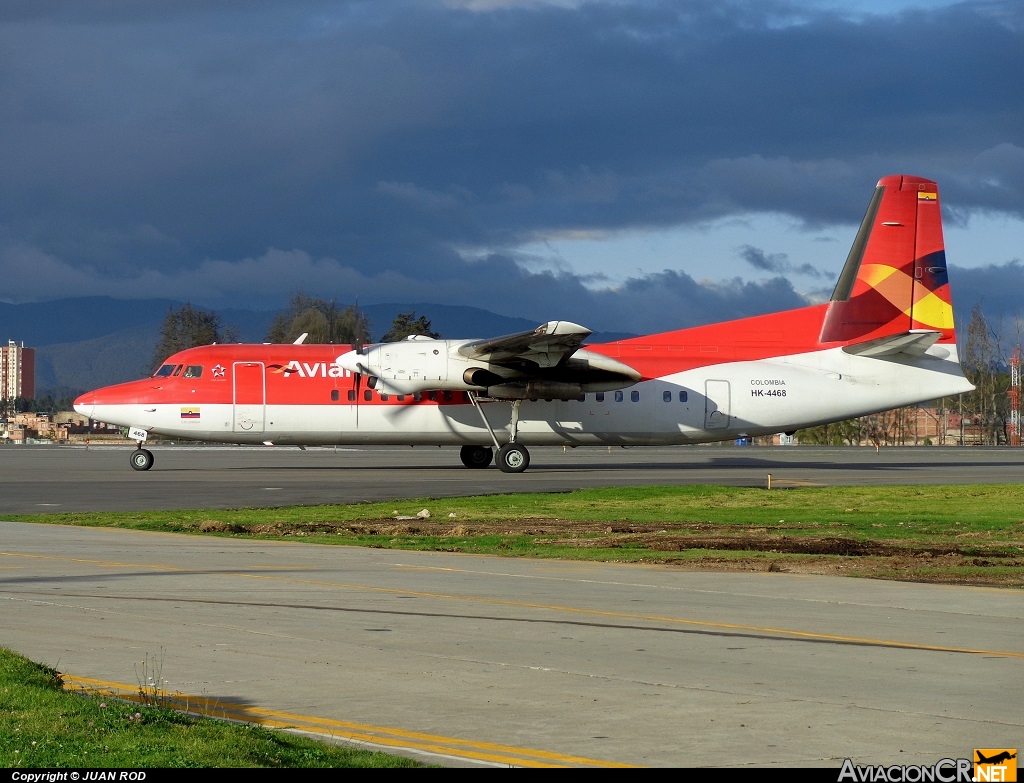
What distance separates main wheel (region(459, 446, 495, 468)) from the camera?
38.9 metres

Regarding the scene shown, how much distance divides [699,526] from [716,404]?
662 inches

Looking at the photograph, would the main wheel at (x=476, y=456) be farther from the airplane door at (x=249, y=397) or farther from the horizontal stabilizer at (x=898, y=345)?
the horizontal stabilizer at (x=898, y=345)

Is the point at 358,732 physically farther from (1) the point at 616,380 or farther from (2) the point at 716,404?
(2) the point at 716,404

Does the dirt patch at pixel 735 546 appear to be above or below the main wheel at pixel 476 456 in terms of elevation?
below

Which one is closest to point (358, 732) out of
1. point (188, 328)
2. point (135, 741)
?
point (135, 741)

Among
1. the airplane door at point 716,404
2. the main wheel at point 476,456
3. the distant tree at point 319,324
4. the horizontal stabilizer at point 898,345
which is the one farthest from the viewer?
the distant tree at point 319,324

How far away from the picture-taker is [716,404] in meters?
36.8

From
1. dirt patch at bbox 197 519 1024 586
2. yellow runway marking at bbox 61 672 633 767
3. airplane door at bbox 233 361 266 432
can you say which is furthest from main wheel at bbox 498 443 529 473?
yellow runway marking at bbox 61 672 633 767

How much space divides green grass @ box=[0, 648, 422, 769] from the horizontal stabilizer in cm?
3210

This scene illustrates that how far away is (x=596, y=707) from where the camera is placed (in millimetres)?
7543

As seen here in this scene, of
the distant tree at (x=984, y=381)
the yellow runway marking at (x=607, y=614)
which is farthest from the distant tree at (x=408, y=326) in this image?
the yellow runway marking at (x=607, y=614)

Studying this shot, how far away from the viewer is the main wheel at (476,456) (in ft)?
128

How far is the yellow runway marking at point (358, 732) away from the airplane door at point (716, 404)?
30.1 metres

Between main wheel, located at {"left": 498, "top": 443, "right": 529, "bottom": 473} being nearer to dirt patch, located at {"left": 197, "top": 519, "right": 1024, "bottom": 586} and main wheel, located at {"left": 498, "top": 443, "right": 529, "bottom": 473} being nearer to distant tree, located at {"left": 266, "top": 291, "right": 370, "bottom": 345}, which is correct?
dirt patch, located at {"left": 197, "top": 519, "right": 1024, "bottom": 586}
